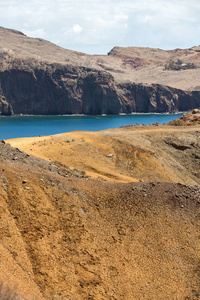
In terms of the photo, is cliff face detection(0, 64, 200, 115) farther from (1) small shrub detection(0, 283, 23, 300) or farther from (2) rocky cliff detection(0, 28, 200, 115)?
(1) small shrub detection(0, 283, 23, 300)

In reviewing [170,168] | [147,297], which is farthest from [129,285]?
[170,168]

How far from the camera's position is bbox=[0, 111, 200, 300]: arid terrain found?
11.0 metres

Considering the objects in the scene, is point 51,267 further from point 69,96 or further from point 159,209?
point 69,96

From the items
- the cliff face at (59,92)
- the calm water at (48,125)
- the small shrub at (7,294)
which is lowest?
the calm water at (48,125)

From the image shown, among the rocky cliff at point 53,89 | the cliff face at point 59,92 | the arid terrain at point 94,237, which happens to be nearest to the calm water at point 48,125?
the rocky cliff at point 53,89

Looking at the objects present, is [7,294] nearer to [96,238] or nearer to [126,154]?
[96,238]

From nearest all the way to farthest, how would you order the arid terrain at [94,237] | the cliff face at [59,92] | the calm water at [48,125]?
the arid terrain at [94,237], the calm water at [48,125], the cliff face at [59,92]

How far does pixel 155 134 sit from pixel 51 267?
27.6 metres

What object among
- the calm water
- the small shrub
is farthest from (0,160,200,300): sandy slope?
the calm water

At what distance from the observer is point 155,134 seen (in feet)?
122

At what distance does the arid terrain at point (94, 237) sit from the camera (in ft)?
36.2

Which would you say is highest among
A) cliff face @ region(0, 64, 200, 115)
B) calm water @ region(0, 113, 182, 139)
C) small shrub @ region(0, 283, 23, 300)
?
cliff face @ region(0, 64, 200, 115)

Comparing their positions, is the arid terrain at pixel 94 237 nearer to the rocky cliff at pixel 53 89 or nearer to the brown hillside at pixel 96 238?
the brown hillside at pixel 96 238

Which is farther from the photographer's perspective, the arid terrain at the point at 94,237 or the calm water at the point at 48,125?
the calm water at the point at 48,125
